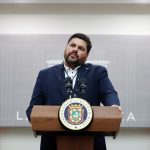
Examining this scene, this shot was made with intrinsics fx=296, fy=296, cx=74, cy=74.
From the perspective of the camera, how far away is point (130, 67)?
3.72 meters

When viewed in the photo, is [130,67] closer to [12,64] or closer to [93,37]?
[93,37]

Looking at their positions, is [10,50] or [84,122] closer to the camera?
[84,122]

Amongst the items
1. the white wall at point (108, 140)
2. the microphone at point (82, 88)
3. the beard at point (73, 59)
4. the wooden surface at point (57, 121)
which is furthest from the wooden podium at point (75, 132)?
the white wall at point (108, 140)

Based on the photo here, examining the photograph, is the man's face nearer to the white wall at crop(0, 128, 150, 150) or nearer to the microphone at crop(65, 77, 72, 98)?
the microphone at crop(65, 77, 72, 98)

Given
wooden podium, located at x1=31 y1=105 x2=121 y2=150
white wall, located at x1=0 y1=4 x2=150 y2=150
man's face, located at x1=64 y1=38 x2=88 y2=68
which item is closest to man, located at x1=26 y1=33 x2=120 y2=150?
man's face, located at x1=64 y1=38 x2=88 y2=68

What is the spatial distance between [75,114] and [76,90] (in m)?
0.29

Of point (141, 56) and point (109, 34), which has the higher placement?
point (109, 34)

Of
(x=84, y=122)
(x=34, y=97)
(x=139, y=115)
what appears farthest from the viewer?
(x=139, y=115)

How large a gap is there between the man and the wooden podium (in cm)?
26

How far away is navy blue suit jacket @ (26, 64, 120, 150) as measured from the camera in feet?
5.37

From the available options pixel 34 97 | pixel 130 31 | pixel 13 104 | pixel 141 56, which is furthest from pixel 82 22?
pixel 34 97

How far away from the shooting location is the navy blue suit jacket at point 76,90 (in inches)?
64.4

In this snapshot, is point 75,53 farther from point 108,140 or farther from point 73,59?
point 108,140

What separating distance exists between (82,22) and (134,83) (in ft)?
3.41
